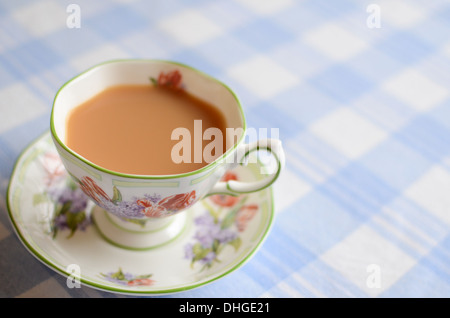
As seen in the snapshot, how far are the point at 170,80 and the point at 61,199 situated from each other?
0.84 feet

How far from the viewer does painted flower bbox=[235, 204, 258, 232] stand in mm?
848

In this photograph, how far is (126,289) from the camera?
2.30 ft

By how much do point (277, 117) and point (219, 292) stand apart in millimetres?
418

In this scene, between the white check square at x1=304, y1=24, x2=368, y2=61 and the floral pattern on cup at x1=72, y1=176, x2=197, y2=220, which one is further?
the white check square at x1=304, y1=24, x2=368, y2=61

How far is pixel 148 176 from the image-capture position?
2.17 feet

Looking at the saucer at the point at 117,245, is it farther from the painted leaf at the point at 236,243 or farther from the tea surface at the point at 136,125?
the tea surface at the point at 136,125

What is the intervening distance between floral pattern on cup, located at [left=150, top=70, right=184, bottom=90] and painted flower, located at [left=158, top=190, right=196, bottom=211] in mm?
215

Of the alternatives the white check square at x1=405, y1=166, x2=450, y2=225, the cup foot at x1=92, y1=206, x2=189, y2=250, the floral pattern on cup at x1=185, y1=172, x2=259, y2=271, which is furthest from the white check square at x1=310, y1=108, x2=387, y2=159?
the cup foot at x1=92, y1=206, x2=189, y2=250

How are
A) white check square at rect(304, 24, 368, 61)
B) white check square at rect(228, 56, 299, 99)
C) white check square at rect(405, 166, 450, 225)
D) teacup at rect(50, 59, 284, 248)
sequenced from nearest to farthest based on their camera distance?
1. teacup at rect(50, 59, 284, 248)
2. white check square at rect(405, 166, 450, 225)
3. white check square at rect(228, 56, 299, 99)
4. white check square at rect(304, 24, 368, 61)

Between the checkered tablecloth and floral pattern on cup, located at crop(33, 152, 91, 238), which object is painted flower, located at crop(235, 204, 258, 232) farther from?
floral pattern on cup, located at crop(33, 152, 91, 238)

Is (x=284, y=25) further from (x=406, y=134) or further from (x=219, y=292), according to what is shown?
(x=219, y=292)

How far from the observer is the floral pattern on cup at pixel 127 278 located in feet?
2.42

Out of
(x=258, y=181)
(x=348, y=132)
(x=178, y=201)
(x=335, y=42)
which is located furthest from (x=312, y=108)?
(x=178, y=201)
